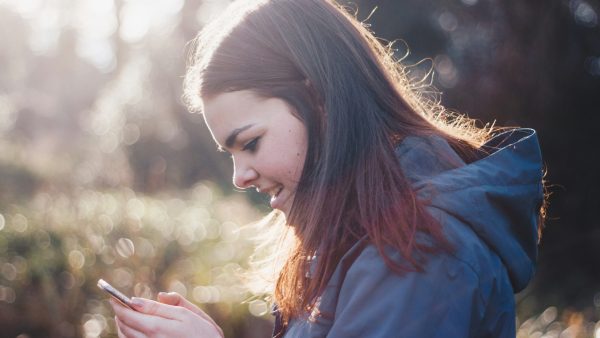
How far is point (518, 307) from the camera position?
5578 millimetres

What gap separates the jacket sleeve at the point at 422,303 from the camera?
145 centimetres

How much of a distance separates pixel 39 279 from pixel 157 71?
1133 cm

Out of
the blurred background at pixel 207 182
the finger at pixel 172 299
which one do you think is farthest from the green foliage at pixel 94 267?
the finger at pixel 172 299

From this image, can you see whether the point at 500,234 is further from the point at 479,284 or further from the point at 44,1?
the point at 44,1

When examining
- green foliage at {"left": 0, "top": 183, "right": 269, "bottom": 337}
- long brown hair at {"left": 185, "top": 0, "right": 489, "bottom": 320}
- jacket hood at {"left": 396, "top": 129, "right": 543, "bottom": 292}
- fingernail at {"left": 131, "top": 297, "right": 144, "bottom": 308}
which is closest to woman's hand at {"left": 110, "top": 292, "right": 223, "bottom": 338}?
fingernail at {"left": 131, "top": 297, "right": 144, "bottom": 308}

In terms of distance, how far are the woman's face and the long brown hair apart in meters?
0.03

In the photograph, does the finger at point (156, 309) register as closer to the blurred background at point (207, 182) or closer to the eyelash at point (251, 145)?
the eyelash at point (251, 145)

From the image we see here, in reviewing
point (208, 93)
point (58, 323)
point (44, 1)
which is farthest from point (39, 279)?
point (44, 1)

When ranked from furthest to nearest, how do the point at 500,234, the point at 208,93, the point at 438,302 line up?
the point at 208,93 → the point at 500,234 → the point at 438,302

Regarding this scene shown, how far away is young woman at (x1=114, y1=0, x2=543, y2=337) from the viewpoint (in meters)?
1.49

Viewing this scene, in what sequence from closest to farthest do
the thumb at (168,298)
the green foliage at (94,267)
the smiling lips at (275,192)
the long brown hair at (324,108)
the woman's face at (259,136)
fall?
the long brown hair at (324,108)
the woman's face at (259,136)
the smiling lips at (275,192)
the thumb at (168,298)
the green foliage at (94,267)

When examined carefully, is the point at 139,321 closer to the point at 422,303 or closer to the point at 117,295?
the point at 117,295

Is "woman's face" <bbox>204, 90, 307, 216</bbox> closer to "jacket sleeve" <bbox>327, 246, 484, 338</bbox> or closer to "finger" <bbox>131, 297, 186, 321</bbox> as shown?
"finger" <bbox>131, 297, 186, 321</bbox>

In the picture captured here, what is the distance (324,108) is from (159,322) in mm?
766
